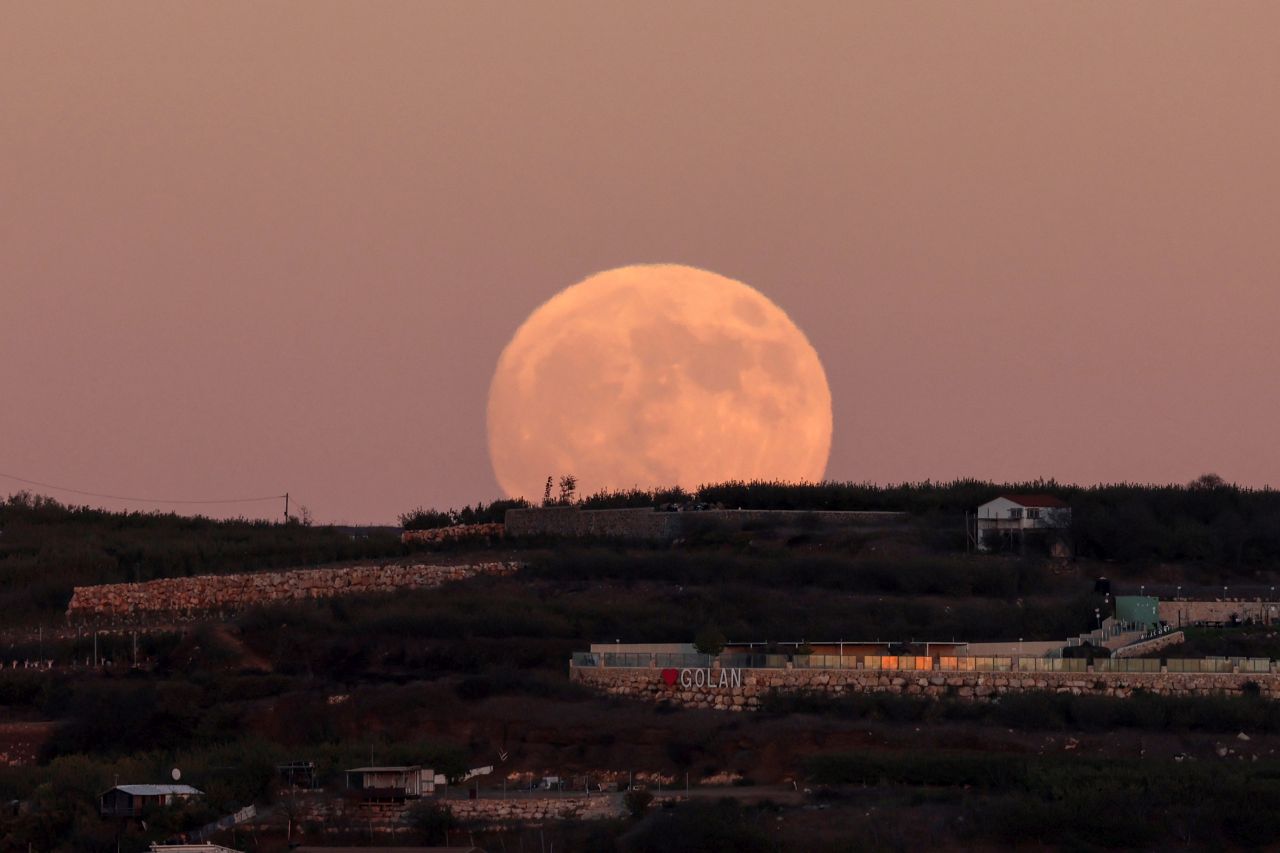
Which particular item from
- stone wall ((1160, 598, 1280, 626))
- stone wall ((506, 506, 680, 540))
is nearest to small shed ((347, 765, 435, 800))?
stone wall ((1160, 598, 1280, 626))

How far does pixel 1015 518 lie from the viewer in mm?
79125

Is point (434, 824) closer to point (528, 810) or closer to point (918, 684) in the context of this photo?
point (528, 810)

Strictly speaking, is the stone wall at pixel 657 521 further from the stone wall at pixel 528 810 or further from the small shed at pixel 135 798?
the small shed at pixel 135 798

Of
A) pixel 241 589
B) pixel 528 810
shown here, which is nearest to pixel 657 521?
pixel 241 589

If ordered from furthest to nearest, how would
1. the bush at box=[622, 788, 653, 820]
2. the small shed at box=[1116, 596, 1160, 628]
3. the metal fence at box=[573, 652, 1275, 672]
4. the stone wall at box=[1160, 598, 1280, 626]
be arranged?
1. the stone wall at box=[1160, 598, 1280, 626]
2. the small shed at box=[1116, 596, 1160, 628]
3. the metal fence at box=[573, 652, 1275, 672]
4. the bush at box=[622, 788, 653, 820]

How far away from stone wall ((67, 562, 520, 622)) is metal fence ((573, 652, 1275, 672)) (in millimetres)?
12112

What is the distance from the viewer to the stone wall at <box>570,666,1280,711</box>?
57562mm

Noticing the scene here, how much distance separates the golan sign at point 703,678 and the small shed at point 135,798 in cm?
1213

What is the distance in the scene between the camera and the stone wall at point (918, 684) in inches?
2266

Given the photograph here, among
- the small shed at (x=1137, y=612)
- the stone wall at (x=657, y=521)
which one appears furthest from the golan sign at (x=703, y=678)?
the stone wall at (x=657, y=521)

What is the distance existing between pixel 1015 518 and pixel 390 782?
31.0 m

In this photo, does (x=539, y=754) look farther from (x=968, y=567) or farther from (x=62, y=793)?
(x=968, y=567)

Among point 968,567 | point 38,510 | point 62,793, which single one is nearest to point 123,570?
point 38,510

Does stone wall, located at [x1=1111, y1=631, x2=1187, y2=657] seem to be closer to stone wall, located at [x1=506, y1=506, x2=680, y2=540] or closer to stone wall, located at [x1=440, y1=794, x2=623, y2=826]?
stone wall, located at [x1=440, y1=794, x2=623, y2=826]
